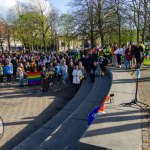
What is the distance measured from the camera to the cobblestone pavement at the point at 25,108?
11336 millimetres

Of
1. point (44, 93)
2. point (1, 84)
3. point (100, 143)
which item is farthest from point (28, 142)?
point (1, 84)

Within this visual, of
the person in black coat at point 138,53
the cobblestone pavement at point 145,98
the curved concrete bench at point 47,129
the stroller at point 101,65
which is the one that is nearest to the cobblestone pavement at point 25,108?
the curved concrete bench at point 47,129

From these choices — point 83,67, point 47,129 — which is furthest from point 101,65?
point 47,129

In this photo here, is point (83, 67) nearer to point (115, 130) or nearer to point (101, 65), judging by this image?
point (101, 65)

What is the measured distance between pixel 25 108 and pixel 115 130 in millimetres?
8484

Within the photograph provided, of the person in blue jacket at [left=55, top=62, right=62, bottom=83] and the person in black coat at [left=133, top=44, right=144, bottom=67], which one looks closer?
the person in black coat at [left=133, top=44, right=144, bottom=67]

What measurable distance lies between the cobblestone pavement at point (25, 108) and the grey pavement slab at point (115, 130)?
3.44 m

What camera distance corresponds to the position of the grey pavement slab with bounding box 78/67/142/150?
6500mm

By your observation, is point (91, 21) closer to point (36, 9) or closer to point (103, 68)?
point (36, 9)

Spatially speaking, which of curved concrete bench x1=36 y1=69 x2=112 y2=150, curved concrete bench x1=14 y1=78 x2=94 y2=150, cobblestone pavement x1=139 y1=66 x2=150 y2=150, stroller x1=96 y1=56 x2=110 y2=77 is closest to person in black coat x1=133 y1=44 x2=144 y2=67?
cobblestone pavement x1=139 y1=66 x2=150 y2=150

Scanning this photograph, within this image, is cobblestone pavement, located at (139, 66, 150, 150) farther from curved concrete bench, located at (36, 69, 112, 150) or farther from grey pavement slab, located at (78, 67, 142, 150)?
A: curved concrete bench, located at (36, 69, 112, 150)

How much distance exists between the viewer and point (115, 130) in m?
Answer: 7.40

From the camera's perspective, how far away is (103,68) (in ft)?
69.8

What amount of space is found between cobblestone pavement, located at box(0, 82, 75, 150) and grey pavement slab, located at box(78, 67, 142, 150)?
3.44 metres
